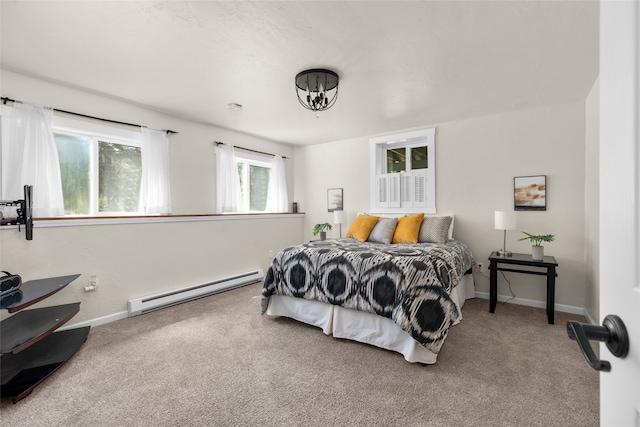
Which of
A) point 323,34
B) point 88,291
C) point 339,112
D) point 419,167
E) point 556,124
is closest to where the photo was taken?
point 323,34

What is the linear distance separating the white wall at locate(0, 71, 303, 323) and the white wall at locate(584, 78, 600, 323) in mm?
4063

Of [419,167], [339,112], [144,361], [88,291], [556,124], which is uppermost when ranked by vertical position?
[339,112]

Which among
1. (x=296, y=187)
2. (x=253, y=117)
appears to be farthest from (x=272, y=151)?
(x=253, y=117)

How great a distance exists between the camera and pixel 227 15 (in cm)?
186

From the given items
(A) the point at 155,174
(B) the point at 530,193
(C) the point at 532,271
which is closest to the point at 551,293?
(C) the point at 532,271

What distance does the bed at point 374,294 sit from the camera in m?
2.19

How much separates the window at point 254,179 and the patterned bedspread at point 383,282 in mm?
2122

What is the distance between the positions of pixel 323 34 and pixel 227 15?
64 cm

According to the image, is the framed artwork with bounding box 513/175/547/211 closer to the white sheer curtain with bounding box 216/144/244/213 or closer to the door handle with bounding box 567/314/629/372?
the door handle with bounding box 567/314/629/372

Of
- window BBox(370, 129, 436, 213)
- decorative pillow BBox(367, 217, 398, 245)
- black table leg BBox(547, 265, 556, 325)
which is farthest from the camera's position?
window BBox(370, 129, 436, 213)

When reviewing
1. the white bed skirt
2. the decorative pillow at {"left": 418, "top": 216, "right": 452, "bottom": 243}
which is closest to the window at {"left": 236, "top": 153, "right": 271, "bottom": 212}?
the white bed skirt

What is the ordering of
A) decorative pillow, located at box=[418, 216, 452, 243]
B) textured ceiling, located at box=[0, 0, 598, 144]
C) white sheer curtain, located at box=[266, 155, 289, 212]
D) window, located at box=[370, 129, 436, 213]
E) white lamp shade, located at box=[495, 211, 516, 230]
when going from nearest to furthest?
textured ceiling, located at box=[0, 0, 598, 144], white lamp shade, located at box=[495, 211, 516, 230], decorative pillow, located at box=[418, 216, 452, 243], window, located at box=[370, 129, 436, 213], white sheer curtain, located at box=[266, 155, 289, 212]

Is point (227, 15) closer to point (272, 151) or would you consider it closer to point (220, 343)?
point (220, 343)

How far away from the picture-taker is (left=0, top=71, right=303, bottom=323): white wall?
8.71ft
